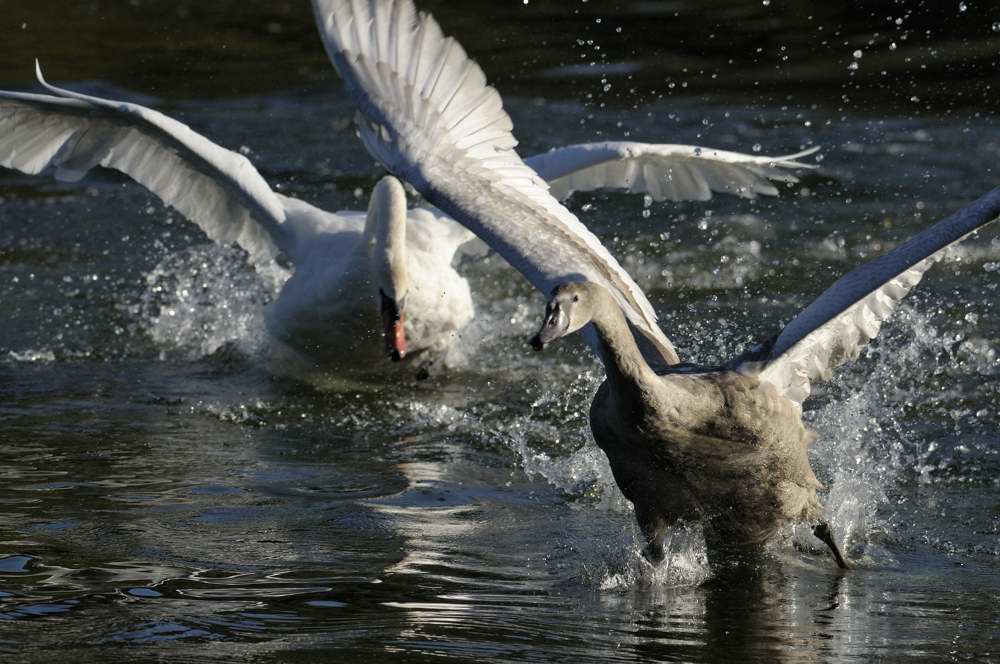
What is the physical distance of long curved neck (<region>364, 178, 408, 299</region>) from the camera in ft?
25.7

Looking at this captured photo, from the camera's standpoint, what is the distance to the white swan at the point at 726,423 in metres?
5.12

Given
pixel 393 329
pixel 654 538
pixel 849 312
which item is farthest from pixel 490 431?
pixel 849 312

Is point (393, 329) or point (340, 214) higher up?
point (340, 214)

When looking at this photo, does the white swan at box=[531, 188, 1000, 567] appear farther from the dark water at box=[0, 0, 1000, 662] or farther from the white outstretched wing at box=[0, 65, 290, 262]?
the white outstretched wing at box=[0, 65, 290, 262]

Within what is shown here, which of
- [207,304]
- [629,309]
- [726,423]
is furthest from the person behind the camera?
[207,304]

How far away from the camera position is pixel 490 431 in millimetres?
7465

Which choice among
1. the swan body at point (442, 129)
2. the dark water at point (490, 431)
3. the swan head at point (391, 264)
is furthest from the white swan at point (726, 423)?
the swan head at point (391, 264)

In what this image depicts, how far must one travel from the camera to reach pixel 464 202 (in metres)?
5.80

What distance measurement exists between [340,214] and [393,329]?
1375 millimetres

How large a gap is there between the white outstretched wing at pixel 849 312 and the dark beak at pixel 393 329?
2439 millimetres

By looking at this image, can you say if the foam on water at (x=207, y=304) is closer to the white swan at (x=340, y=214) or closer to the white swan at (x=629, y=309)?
the white swan at (x=340, y=214)

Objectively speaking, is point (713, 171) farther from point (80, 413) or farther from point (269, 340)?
point (80, 413)

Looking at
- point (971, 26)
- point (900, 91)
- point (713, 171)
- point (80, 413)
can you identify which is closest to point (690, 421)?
point (713, 171)

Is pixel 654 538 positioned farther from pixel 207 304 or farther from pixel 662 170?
pixel 207 304
